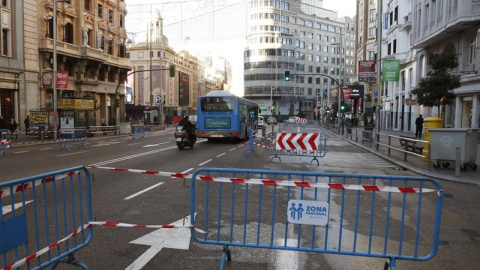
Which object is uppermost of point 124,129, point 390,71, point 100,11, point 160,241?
point 100,11

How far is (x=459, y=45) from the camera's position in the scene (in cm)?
2766

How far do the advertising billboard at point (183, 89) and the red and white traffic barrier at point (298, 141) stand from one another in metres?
94.8

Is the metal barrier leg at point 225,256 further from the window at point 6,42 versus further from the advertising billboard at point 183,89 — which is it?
the advertising billboard at point 183,89

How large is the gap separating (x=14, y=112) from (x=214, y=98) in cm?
1824

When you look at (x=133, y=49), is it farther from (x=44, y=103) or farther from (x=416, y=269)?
(x=416, y=269)

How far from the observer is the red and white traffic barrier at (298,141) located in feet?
48.5

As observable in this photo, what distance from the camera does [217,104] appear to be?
24.2m

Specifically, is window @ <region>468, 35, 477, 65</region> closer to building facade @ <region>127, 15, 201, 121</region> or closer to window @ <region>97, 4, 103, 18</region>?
window @ <region>97, 4, 103, 18</region>

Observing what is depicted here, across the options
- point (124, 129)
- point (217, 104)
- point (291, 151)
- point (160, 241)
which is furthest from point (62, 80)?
point (160, 241)

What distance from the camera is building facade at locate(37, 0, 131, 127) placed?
33125mm

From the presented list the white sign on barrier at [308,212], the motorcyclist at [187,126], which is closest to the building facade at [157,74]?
the motorcyclist at [187,126]

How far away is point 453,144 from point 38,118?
1013 inches

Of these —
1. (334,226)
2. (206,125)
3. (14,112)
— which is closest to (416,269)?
(334,226)

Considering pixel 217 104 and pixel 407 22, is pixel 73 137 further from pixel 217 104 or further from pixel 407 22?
pixel 407 22
